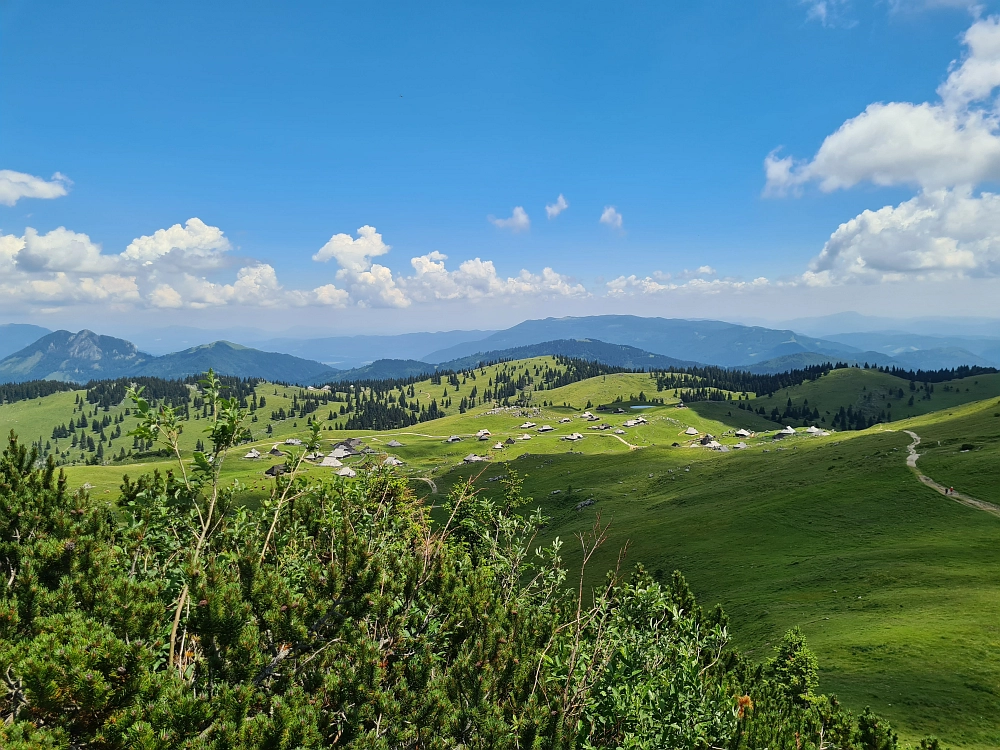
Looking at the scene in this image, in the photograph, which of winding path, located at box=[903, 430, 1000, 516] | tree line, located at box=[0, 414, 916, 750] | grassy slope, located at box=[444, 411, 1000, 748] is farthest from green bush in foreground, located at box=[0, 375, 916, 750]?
winding path, located at box=[903, 430, 1000, 516]

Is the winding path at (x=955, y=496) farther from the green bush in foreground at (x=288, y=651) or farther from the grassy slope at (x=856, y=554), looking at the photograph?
the green bush in foreground at (x=288, y=651)

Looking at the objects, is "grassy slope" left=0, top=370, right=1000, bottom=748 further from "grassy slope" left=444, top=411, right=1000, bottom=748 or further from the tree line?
the tree line

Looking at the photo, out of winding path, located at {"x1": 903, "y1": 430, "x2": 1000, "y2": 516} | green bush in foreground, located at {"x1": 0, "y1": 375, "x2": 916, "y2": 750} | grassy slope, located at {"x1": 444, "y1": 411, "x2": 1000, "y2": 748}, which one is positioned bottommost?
Answer: grassy slope, located at {"x1": 444, "y1": 411, "x2": 1000, "y2": 748}

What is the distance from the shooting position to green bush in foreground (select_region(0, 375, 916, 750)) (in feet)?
22.9

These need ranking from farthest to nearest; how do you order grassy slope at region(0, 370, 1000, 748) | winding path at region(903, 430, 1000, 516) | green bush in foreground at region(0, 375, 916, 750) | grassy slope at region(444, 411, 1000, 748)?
winding path at region(903, 430, 1000, 516) → grassy slope at region(0, 370, 1000, 748) → grassy slope at region(444, 411, 1000, 748) → green bush in foreground at region(0, 375, 916, 750)

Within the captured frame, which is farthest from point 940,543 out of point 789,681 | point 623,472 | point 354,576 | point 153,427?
point 623,472

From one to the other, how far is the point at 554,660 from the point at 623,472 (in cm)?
11556

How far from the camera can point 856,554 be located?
49.1 meters

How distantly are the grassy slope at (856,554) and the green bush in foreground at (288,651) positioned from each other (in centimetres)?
359

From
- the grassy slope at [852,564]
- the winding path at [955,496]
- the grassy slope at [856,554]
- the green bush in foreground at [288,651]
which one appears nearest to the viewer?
the green bush in foreground at [288,651]

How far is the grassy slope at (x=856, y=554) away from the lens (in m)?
26.4

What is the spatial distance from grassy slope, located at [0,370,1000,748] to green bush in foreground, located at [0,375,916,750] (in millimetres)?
3589

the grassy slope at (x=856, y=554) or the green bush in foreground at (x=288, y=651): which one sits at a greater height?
the green bush in foreground at (x=288, y=651)

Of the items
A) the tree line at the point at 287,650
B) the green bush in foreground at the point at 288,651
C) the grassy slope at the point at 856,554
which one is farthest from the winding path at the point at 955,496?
the tree line at the point at 287,650
